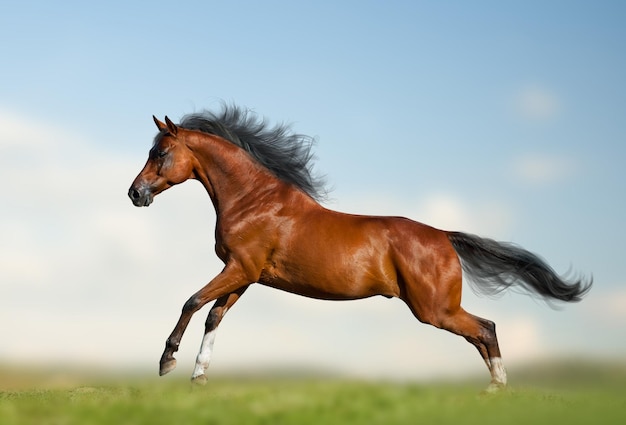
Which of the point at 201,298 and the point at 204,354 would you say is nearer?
the point at 201,298

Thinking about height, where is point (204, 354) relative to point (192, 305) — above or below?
below

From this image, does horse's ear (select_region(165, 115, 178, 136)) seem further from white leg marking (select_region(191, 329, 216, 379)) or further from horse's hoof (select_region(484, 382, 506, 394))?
horse's hoof (select_region(484, 382, 506, 394))

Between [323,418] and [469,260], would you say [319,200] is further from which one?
[323,418]

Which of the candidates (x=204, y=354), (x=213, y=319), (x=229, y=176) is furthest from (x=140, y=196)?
(x=204, y=354)

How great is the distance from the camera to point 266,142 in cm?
1070

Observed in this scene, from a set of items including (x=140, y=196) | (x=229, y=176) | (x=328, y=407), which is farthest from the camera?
(x=140, y=196)

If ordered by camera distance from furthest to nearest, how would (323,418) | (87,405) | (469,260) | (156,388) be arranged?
(469,260) < (156,388) < (87,405) < (323,418)

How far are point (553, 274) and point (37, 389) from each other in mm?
7314

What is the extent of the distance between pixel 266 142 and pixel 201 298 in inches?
95.2

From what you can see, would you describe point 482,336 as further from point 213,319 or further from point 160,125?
point 160,125

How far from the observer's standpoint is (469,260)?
10.2 metres

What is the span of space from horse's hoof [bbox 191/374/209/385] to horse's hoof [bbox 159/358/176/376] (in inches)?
11.7

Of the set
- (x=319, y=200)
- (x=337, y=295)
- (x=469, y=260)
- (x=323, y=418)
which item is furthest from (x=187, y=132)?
(x=323, y=418)

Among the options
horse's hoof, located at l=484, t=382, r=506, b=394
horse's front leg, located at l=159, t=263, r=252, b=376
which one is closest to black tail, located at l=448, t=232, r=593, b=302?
horse's hoof, located at l=484, t=382, r=506, b=394
